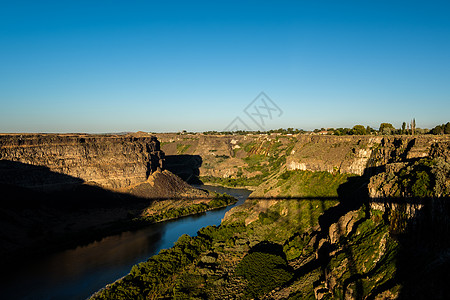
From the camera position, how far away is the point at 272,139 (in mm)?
136000

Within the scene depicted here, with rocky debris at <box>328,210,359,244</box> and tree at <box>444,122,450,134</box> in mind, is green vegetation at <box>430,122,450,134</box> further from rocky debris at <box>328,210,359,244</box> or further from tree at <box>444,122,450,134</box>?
rocky debris at <box>328,210,359,244</box>

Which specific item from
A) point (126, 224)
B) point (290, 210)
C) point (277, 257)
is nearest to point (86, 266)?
point (126, 224)

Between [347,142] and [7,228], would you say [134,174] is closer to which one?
[7,228]

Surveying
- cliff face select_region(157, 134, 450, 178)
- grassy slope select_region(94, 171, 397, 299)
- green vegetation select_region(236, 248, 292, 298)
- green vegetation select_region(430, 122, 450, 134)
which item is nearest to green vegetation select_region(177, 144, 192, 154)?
cliff face select_region(157, 134, 450, 178)

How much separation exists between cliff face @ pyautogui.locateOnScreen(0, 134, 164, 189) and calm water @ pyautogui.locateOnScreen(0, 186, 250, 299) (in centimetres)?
2738

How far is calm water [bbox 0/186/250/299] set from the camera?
3703 centimetres

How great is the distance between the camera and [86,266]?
145ft

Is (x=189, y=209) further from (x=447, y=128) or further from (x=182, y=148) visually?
(x=182, y=148)

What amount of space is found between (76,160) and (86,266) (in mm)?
42410

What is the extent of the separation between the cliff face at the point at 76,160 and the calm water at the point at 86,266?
27381mm

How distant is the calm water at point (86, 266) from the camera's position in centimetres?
3703

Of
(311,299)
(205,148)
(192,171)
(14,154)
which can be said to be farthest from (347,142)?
(205,148)

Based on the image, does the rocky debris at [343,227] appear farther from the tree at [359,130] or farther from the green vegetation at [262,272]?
the tree at [359,130]

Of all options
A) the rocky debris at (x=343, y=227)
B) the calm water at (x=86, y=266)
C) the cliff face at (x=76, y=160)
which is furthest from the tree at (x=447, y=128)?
the cliff face at (x=76, y=160)
